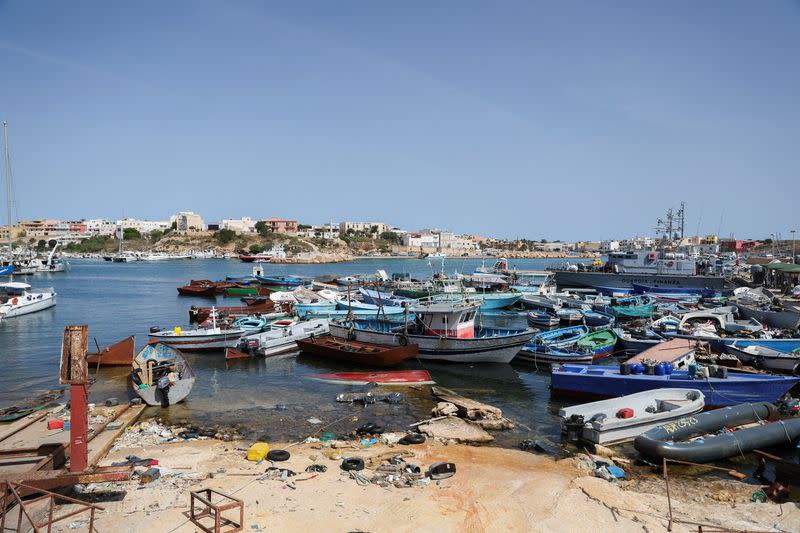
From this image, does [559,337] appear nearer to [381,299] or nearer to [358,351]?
[358,351]

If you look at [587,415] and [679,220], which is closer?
[587,415]

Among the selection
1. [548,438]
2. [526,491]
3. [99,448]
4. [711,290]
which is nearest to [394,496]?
[526,491]

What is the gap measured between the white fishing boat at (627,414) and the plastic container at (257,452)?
8.59 meters

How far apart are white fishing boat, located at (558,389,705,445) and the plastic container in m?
8.59

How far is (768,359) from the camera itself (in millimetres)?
20812

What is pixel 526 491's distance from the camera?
1148cm

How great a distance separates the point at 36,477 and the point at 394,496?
6.96 metres

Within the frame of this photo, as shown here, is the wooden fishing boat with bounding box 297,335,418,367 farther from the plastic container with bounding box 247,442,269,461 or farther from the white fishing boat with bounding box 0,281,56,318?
the white fishing boat with bounding box 0,281,56,318

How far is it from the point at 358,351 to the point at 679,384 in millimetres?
14303

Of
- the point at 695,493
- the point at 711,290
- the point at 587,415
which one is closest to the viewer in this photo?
the point at 695,493

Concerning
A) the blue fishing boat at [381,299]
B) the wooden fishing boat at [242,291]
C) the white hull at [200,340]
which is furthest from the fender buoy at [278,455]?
the wooden fishing boat at [242,291]

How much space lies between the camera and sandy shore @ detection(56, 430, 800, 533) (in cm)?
986

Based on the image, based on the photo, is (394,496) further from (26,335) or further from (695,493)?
(26,335)

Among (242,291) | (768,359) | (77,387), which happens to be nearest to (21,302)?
(242,291)
